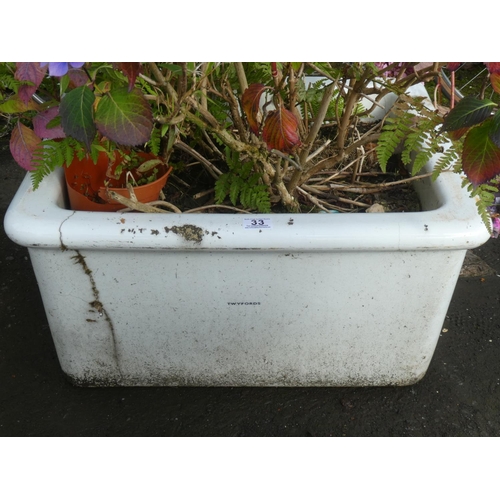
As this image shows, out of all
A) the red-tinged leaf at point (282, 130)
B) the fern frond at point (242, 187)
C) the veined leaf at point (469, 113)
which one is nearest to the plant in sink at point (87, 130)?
the fern frond at point (242, 187)

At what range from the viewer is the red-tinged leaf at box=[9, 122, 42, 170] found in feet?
3.63

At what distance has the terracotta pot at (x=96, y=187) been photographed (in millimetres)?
1209

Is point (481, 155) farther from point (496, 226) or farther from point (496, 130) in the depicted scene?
point (496, 226)

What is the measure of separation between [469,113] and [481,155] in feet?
0.24

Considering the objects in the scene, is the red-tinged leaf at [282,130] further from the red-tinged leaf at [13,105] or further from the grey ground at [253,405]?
the grey ground at [253,405]

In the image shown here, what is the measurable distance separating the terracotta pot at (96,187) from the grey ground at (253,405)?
463 mm

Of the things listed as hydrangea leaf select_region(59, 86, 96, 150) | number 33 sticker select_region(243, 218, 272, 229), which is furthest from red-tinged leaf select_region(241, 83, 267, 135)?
hydrangea leaf select_region(59, 86, 96, 150)

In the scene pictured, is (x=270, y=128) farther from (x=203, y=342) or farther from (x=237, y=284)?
A: (x=203, y=342)

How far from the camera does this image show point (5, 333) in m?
1.58

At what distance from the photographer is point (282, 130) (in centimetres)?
106

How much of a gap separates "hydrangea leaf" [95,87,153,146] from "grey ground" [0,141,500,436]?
698mm

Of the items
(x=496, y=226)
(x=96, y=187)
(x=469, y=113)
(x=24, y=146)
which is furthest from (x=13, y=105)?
(x=496, y=226)

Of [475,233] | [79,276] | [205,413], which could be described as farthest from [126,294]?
[475,233]

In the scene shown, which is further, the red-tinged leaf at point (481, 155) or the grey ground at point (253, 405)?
the grey ground at point (253, 405)
